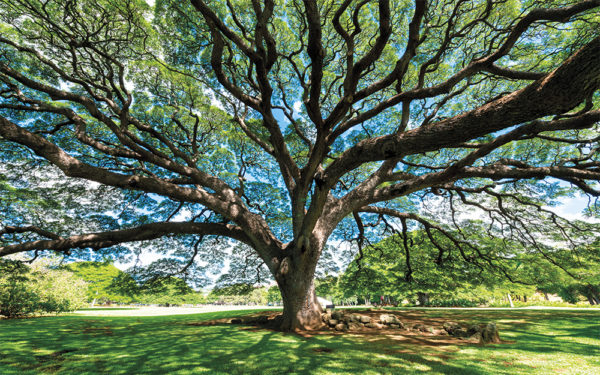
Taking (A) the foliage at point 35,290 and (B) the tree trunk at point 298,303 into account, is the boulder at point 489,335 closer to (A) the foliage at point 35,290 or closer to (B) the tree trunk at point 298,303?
(B) the tree trunk at point 298,303

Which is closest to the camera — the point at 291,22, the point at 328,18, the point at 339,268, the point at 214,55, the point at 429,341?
the point at 214,55

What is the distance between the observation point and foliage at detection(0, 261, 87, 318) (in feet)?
29.7

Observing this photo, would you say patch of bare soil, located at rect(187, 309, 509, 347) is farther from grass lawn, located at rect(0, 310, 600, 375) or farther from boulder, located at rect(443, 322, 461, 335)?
grass lawn, located at rect(0, 310, 600, 375)

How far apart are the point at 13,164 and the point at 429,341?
1419 centimetres

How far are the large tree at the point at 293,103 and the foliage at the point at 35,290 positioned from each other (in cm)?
212

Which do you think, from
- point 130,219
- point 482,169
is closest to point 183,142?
point 130,219

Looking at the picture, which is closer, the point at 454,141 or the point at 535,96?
the point at 535,96

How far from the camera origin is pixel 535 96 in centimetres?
230

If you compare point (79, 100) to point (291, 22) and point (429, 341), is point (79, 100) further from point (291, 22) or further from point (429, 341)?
point (429, 341)

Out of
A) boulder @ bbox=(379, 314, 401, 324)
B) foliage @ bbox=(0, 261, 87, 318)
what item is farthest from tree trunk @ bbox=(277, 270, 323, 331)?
foliage @ bbox=(0, 261, 87, 318)

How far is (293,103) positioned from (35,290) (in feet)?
47.3

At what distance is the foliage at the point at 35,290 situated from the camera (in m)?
9.05

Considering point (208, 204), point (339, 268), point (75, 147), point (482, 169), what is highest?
point (75, 147)

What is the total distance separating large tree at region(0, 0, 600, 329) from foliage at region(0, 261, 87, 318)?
212 centimetres
